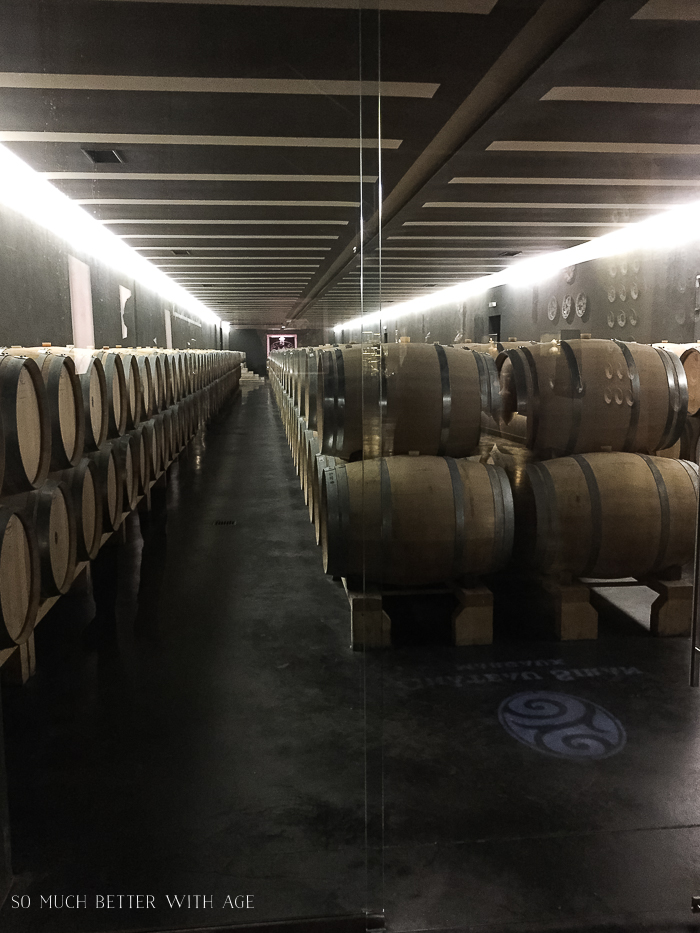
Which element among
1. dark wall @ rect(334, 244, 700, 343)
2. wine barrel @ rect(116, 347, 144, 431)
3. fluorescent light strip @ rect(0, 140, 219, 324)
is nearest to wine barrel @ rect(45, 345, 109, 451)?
wine barrel @ rect(116, 347, 144, 431)

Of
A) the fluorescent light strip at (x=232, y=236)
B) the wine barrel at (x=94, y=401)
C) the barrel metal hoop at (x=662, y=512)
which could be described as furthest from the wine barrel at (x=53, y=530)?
the fluorescent light strip at (x=232, y=236)

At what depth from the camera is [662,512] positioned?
9.07 ft

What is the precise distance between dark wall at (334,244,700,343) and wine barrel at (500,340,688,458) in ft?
0.27

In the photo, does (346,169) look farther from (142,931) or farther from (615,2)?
(142,931)

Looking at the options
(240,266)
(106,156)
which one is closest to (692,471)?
(106,156)

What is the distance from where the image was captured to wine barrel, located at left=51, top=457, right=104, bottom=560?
149 inches

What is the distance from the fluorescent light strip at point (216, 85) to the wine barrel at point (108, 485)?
2077 millimetres

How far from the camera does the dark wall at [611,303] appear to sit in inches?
85.9

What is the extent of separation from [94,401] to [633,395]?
10.1 feet

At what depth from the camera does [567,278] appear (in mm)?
2434

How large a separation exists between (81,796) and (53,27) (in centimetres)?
299

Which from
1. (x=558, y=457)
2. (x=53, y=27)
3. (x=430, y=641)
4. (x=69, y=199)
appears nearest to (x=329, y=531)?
(x=430, y=641)

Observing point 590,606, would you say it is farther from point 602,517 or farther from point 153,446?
point 153,446

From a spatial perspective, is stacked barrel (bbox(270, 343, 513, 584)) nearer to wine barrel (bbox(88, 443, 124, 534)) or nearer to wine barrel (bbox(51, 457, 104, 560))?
wine barrel (bbox(51, 457, 104, 560))
